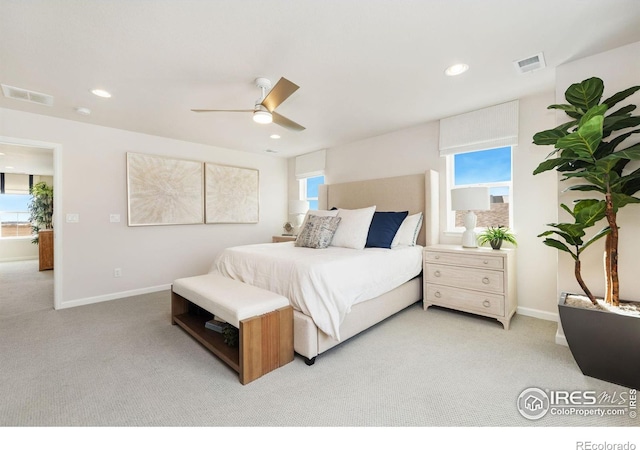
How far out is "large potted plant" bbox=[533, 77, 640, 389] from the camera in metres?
1.68

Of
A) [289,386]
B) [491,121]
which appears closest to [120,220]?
[289,386]

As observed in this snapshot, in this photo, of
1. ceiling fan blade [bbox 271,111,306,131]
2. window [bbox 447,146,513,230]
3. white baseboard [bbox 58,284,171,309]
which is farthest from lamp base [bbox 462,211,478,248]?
white baseboard [bbox 58,284,171,309]

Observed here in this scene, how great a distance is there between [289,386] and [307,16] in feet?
7.75

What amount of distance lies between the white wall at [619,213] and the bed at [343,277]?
4.52 feet

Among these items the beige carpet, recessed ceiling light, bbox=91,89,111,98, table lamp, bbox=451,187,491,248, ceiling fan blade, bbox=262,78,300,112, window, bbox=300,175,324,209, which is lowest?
the beige carpet

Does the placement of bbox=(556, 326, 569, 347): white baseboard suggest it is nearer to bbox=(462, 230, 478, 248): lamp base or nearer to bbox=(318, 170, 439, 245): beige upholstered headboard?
bbox=(462, 230, 478, 248): lamp base

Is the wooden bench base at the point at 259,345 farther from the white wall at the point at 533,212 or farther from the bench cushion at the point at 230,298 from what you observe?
the white wall at the point at 533,212

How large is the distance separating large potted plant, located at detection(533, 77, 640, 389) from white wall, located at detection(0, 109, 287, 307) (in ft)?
15.1

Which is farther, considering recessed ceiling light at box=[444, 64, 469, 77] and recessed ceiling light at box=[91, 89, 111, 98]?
recessed ceiling light at box=[91, 89, 111, 98]

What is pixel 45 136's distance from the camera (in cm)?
329

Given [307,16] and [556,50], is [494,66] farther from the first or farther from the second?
[307,16]

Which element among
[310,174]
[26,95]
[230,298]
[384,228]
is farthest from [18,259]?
[384,228]

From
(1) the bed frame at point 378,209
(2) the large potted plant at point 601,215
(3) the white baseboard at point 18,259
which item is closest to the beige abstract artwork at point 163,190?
(1) the bed frame at point 378,209

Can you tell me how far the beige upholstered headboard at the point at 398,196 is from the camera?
351 cm
